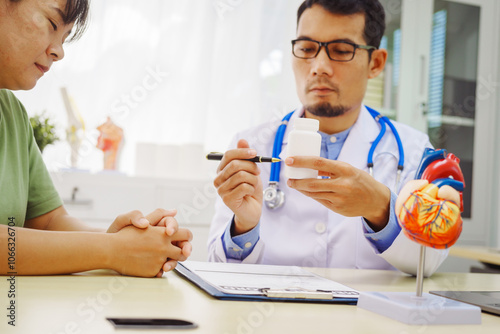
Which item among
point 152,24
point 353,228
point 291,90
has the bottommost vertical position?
point 353,228

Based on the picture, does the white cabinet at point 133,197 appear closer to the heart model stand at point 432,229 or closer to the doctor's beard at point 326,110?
the doctor's beard at point 326,110

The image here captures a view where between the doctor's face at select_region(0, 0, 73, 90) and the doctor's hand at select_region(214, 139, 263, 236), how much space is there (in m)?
0.47

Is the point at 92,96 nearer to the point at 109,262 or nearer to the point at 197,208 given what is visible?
the point at 197,208

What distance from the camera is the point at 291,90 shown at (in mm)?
3057

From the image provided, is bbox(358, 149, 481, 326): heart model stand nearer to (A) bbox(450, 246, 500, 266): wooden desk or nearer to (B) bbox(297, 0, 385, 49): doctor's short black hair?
(B) bbox(297, 0, 385, 49): doctor's short black hair

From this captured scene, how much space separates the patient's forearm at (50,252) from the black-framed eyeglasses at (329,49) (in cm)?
102

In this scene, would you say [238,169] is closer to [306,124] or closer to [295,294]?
[306,124]

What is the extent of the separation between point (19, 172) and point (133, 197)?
1.29m

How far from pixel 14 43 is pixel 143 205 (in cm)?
155

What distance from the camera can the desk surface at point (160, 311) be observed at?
617mm

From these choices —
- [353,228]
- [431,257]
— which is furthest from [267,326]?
[353,228]

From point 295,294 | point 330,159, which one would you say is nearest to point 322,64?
point 330,159

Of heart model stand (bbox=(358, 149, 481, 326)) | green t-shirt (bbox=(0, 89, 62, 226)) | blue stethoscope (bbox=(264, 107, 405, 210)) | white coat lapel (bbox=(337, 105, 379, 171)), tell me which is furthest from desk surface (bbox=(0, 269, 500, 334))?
white coat lapel (bbox=(337, 105, 379, 171))

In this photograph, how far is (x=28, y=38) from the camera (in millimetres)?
1067
